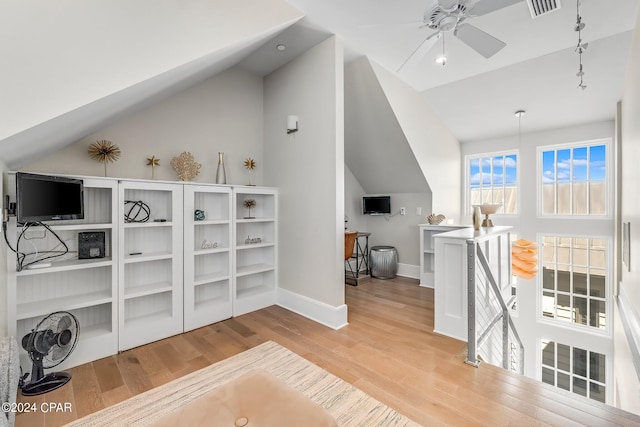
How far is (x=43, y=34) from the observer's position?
1.47 m

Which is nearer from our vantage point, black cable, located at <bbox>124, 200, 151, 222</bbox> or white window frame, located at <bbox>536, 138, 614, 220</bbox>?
black cable, located at <bbox>124, 200, 151, 222</bbox>

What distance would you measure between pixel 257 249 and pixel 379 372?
234 centimetres

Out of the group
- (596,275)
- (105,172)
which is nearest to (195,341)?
(105,172)

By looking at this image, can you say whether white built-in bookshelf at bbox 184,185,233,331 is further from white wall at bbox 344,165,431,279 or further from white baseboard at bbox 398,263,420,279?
white baseboard at bbox 398,263,420,279

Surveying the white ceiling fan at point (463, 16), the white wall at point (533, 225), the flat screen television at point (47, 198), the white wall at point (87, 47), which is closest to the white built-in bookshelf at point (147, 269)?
the flat screen television at point (47, 198)

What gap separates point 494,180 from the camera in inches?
213

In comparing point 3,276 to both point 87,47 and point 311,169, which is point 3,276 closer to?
point 87,47

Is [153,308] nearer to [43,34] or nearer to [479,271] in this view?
[43,34]

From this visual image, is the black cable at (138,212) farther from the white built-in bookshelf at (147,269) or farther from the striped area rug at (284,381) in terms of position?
the striped area rug at (284,381)

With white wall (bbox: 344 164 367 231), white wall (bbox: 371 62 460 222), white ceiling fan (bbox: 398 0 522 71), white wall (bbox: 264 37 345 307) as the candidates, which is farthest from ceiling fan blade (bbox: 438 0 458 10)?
white wall (bbox: 344 164 367 231)

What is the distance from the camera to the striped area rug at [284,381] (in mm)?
1737

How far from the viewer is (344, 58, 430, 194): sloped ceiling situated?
3.99 m

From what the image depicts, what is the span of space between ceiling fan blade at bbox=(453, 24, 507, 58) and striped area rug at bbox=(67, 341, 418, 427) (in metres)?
2.78

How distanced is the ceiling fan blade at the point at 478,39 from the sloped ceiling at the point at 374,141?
61.1 inches
